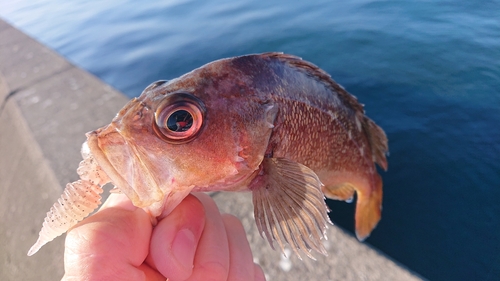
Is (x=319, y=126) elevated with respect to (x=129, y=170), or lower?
lower

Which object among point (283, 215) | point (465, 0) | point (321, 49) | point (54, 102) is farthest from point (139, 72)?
point (465, 0)

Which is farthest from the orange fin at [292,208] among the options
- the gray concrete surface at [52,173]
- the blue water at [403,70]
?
the blue water at [403,70]

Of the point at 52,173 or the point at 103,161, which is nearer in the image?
the point at 103,161

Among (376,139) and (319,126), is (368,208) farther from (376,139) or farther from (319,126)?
(319,126)

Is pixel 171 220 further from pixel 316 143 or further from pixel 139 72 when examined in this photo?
pixel 139 72

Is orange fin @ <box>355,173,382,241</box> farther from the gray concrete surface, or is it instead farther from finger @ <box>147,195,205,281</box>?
finger @ <box>147,195,205,281</box>

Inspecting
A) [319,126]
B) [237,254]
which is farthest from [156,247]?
[319,126]

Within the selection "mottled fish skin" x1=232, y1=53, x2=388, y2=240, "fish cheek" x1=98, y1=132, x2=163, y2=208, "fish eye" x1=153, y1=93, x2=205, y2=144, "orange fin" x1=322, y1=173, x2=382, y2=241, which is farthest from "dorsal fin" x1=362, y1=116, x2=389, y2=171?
"fish cheek" x1=98, y1=132, x2=163, y2=208

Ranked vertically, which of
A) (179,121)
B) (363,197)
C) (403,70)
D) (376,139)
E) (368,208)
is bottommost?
(368,208)
